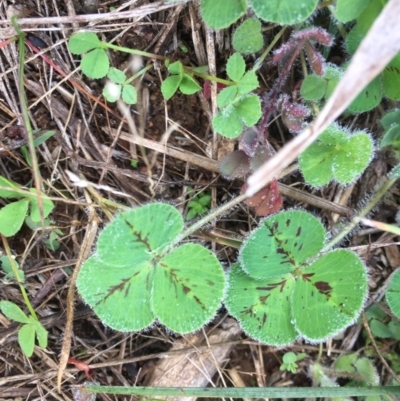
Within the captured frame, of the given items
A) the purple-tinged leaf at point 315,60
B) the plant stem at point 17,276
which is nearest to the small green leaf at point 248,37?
the purple-tinged leaf at point 315,60

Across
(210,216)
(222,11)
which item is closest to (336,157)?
(210,216)

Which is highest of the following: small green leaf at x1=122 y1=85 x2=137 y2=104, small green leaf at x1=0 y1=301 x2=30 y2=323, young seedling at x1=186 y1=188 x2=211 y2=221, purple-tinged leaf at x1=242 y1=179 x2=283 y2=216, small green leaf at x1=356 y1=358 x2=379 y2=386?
small green leaf at x1=122 y1=85 x2=137 y2=104

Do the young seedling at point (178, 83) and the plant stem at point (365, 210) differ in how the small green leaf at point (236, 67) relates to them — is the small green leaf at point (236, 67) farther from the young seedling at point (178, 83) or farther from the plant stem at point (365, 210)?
the plant stem at point (365, 210)

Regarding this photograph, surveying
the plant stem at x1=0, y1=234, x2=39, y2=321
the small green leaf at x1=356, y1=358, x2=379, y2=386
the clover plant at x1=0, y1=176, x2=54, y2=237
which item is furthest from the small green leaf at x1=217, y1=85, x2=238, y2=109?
the small green leaf at x1=356, y1=358, x2=379, y2=386

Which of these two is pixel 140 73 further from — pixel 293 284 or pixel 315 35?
pixel 293 284

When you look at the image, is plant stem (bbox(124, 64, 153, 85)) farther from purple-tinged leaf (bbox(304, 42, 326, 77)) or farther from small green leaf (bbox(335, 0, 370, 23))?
small green leaf (bbox(335, 0, 370, 23))

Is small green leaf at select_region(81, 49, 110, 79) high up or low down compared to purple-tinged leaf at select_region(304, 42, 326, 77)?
down

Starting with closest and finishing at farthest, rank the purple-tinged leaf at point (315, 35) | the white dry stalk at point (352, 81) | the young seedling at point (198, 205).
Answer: the white dry stalk at point (352, 81)
the purple-tinged leaf at point (315, 35)
the young seedling at point (198, 205)
